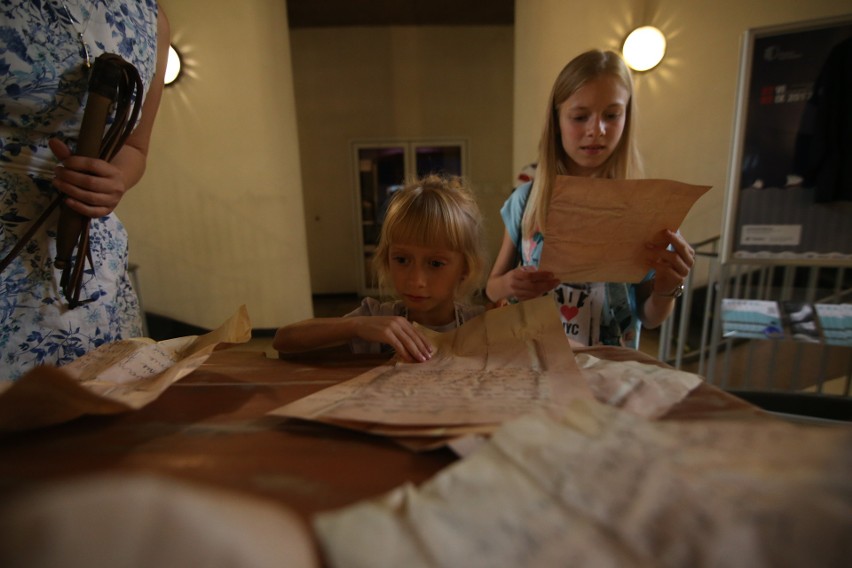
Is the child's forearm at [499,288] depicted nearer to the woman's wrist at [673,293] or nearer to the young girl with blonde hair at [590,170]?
the young girl with blonde hair at [590,170]

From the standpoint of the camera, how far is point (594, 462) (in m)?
0.21

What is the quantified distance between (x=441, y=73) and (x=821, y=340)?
3.90m

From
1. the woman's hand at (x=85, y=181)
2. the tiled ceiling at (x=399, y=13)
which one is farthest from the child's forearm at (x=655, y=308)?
the tiled ceiling at (x=399, y=13)

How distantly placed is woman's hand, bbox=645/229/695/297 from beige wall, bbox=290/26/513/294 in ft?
12.4

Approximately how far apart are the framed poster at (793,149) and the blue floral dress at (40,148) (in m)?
1.98

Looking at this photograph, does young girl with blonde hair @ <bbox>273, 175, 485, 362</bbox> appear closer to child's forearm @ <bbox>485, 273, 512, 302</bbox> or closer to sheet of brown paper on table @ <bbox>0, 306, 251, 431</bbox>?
child's forearm @ <bbox>485, 273, 512, 302</bbox>

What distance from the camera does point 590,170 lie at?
94 centimetres

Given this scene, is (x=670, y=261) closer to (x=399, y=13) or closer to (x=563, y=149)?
(x=563, y=149)

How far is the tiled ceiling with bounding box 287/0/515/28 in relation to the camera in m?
3.54

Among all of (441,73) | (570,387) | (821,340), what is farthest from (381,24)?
(570,387)

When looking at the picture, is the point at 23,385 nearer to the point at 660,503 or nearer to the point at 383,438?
the point at 383,438

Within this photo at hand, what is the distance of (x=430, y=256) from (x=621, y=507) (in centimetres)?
67

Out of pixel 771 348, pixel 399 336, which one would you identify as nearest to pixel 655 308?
pixel 399 336

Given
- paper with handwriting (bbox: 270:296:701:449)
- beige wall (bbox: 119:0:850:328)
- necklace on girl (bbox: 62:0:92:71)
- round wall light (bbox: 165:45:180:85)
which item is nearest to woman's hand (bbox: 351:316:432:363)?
paper with handwriting (bbox: 270:296:701:449)
